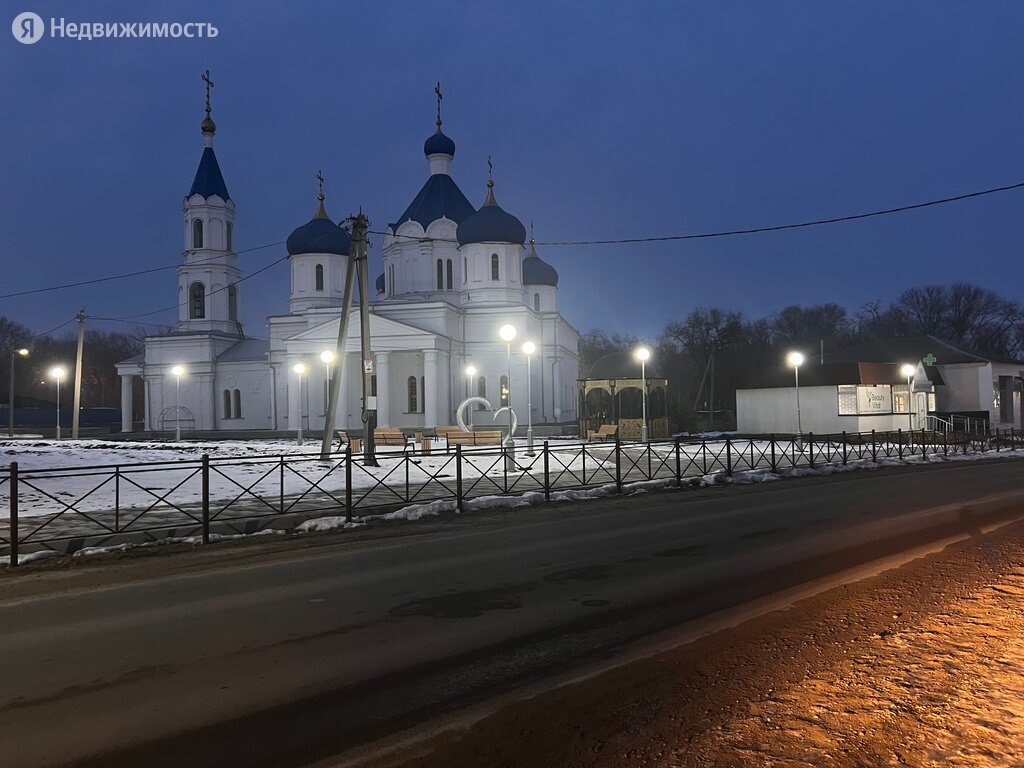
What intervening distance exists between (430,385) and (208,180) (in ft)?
75.1


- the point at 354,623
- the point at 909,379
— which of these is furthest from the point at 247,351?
the point at 354,623

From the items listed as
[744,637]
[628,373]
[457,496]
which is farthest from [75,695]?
[628,373]

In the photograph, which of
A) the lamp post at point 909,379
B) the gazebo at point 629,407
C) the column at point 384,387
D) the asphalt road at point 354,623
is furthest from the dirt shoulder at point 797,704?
the column at point 384,387

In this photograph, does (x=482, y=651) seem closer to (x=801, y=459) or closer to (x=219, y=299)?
(x=801, y=459)

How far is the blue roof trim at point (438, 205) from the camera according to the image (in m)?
52.1

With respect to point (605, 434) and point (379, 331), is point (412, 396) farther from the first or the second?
point (605, 434)

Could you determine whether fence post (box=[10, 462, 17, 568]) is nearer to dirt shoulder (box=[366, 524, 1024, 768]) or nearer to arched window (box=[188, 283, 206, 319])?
dirt shoulder (box=[366, 524, 1024, 768])

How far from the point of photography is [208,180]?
51.1 metres

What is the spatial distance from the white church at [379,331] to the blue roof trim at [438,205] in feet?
0.34

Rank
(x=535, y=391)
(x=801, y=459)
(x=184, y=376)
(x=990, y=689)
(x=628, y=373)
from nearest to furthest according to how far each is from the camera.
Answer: (x=990, y=689) → (x=801, y=459) → (x=535, y=391) → (x=184, y=376) → (x=628, y=373)

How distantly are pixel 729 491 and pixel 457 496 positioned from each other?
21.6 ft

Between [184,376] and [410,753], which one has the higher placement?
[184,376]

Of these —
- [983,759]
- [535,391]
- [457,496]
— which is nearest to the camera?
[983,759]

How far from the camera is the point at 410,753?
395 cm
